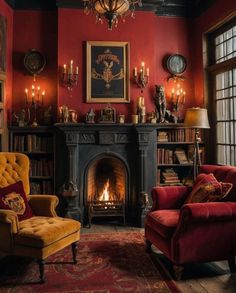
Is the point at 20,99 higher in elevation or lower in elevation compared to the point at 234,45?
lower

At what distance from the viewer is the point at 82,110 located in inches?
202

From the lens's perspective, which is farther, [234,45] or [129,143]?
[129,143]

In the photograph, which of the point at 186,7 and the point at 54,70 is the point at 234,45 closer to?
the point at 186,7

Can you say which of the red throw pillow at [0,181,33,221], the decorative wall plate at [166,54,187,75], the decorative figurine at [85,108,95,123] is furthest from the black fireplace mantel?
the red throw pillow at [0,181,33,221]

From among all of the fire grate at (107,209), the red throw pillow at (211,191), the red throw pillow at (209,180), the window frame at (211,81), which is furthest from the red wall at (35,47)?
the red throw pillow at (211,191)

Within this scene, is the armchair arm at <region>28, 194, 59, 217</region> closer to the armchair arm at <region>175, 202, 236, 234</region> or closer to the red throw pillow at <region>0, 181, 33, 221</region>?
the red throw pillow at <region>0, 181, 33, 221</region>

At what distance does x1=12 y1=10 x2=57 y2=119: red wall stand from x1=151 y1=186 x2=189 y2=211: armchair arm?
102 inches

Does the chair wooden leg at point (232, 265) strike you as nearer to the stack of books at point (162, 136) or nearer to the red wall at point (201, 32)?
the stack of books at point (162, 136)

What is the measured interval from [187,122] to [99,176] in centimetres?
181

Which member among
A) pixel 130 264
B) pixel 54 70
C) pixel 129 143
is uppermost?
pixel 54 70

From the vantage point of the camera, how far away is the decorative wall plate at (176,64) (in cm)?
551

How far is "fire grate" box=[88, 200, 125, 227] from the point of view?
195 inches

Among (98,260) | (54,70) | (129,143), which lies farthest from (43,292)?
(54,70)

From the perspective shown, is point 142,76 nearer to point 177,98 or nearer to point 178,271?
point 177,98
